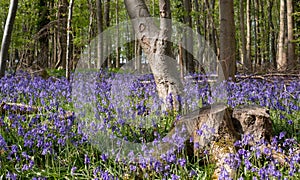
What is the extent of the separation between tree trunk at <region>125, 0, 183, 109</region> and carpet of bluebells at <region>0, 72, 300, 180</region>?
23 centimetres

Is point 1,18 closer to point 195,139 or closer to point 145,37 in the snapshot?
point 145,37

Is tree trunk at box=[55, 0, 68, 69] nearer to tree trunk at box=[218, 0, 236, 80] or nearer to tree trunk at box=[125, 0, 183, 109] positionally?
tree trunk at box=[218, 0, 236, 80]

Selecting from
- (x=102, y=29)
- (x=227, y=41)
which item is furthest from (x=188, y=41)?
(x=227, y=41)

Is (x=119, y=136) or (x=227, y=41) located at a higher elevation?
(x=227, y=41)

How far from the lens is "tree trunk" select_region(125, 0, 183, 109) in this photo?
199 inches

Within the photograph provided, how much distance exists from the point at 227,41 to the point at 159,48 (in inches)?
104

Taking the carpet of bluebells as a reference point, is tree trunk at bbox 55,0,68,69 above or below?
above

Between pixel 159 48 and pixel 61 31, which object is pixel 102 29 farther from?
pixel 159 48

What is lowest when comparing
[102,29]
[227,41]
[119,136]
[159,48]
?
[119,136]

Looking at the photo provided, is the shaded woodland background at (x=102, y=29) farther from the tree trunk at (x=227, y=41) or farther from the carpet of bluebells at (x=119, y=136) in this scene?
the carpet of bluebells at (x=119, y=136)

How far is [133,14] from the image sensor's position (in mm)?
5238

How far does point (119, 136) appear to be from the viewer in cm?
423

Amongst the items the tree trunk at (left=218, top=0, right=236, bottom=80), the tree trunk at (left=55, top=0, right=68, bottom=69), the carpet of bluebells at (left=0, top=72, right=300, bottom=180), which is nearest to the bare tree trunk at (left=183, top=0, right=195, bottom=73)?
the tree trunk at (left=55, top=0, right=68, bottom=69)

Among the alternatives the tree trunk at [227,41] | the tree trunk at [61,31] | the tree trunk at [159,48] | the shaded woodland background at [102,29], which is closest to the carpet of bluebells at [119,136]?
the tree trunk at [159,48]
